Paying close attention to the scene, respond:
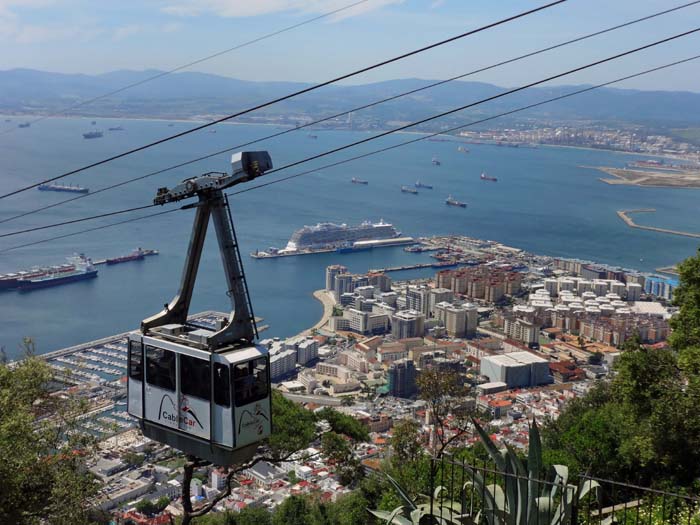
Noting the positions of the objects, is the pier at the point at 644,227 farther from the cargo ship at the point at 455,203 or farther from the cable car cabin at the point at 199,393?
the cable car cabin at the point at 199,393

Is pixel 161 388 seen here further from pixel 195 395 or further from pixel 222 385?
pixel 222 385

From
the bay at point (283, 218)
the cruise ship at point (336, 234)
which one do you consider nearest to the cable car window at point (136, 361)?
the bay at point (283, 218)

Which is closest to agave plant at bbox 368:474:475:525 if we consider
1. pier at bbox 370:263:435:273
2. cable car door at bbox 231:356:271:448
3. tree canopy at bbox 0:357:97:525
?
cable car door at bbox 231:356:271:448

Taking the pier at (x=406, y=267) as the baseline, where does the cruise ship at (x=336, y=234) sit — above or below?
above

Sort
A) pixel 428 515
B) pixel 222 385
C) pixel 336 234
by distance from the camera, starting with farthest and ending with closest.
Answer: pixel 336 234, pixel 222 385, pixel 428 515

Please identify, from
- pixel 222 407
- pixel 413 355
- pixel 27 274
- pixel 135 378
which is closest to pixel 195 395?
pixel 222 407

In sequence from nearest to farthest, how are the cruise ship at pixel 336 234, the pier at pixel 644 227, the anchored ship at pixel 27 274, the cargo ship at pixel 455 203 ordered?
the anchored ship at pixel 27 274 < the cruise ship at pixel 336 234 < the pier at pixel 644 227 < the cargo ship at pixel 455 203

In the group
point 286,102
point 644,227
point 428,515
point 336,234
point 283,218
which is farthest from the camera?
point 286,102

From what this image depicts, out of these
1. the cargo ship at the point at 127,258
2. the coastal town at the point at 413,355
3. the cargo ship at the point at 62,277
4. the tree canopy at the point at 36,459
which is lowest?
the coastal town at the point at 413,355
